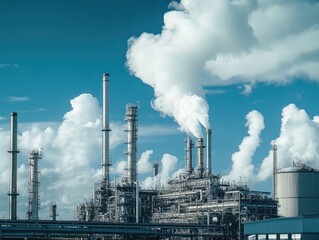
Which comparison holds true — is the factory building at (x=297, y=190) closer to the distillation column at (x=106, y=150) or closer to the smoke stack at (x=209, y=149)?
the smoke stack at (x=209, y=149)

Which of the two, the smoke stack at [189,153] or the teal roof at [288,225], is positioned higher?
the smoke stack at [189,153]

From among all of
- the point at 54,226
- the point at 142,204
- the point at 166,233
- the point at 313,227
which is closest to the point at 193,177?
the point at 142,204

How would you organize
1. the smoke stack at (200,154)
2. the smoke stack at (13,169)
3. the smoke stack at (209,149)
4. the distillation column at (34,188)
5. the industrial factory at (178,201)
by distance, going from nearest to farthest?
the industrial factory at (178,201)
the smoke stack at (200,154)
the smoke stack at (13,169)
the smoke stack at (209,149)
the distillation column at (34,188)

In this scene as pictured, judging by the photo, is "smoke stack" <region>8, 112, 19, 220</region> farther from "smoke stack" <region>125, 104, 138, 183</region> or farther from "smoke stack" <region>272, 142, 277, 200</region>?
"smoke stack" <region>272, 142, 277, 200</region>

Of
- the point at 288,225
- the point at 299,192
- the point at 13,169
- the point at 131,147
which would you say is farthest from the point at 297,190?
the point at 13,169

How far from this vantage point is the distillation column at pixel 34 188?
65.8 m

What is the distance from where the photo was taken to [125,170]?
60.1m

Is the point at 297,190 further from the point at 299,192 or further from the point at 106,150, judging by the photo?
the point at 106,150

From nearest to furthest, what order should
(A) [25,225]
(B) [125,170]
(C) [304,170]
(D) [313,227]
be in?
(D) [313,227]
(A) [25,225]
(C) [304,170]
(B) [125,170]

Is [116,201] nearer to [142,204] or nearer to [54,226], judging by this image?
[142,204]

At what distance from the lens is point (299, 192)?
55.4 meters

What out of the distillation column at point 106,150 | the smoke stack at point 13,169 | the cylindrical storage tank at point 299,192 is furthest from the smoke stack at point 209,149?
the smoke stack at point 13,169

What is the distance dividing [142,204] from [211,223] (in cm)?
1068

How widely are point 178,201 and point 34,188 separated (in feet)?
56.7
